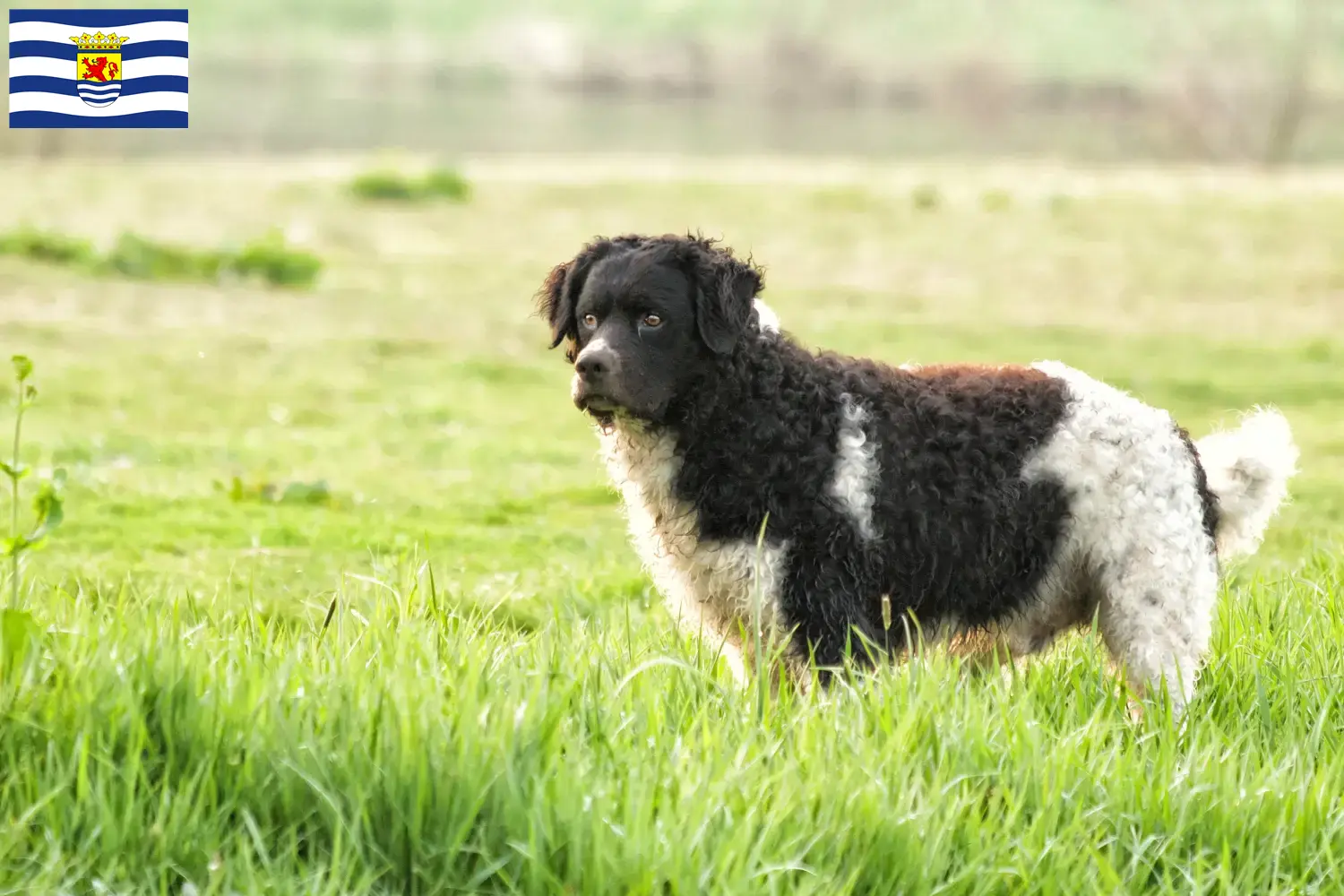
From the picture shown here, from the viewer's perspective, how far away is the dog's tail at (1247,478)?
20.0 feet

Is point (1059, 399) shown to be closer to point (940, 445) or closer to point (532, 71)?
point (940, 445)

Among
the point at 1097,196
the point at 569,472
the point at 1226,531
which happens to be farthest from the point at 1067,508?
the point at 1097,196

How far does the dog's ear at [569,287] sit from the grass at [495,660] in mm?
1010

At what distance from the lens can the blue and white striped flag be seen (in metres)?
8.24

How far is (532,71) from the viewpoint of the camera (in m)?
45.5

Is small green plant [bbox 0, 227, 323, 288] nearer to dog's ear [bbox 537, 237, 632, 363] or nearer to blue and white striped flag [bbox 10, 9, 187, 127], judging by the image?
blue and white striped flag [bbox 10, 9, 187, 127]

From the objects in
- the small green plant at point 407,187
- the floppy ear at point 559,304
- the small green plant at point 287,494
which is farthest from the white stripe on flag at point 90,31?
the small green plant at point 407,187

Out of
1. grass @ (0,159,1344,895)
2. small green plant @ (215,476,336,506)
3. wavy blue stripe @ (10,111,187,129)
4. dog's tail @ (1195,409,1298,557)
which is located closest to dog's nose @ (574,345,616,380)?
grass @ (0,159,1344,895)

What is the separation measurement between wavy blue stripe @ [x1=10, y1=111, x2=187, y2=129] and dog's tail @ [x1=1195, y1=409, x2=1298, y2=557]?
17.2 ft

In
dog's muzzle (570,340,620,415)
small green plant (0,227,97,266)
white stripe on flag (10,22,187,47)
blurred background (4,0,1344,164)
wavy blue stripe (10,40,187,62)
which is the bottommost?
dog's muzzle (570,340,620,415)

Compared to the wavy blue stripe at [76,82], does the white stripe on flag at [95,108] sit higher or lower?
lower

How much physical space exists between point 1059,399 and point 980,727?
1670mm

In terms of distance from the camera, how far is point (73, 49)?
27.5ft

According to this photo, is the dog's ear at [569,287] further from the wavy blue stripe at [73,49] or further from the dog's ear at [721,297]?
the wavy blue stripe at [73,49]
